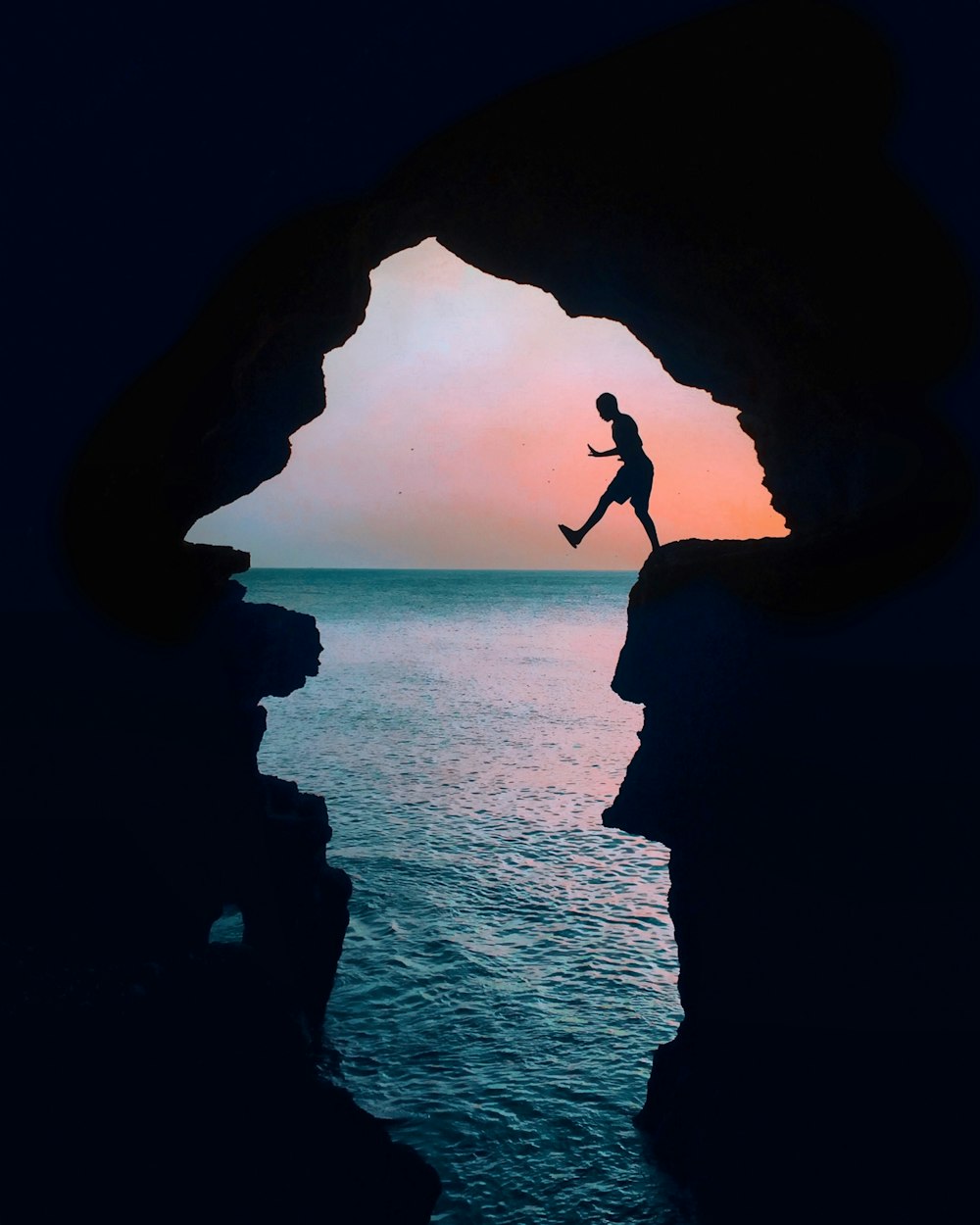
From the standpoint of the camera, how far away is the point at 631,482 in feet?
30.3

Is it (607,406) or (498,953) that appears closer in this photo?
(607,406)

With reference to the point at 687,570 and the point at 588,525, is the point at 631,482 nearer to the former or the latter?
the point at 588,525

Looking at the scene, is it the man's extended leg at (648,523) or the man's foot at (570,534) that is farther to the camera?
the man's extended leg at (648,523)

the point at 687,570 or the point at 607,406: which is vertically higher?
the point at 607,406

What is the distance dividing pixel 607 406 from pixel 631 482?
970 mm

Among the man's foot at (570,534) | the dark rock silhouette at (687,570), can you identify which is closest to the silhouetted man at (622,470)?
the man's foot at (570,534)

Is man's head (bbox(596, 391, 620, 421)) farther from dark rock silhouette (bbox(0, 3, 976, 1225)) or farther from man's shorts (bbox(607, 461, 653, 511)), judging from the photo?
dark rock silhouette (bbox(0, 3, 976, 1225))

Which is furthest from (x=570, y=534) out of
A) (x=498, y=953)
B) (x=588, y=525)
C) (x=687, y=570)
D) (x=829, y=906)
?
(x=498, y=953)

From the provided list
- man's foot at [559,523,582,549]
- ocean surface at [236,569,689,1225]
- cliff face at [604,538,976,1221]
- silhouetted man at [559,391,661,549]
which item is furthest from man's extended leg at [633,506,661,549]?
ocean surface at [236,569,689,1225]

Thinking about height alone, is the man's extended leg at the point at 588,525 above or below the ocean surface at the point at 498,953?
above

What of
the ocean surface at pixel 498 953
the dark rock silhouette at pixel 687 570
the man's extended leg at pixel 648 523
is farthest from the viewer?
the man's extended leg at pixel 648 523

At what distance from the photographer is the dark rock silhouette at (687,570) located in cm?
575

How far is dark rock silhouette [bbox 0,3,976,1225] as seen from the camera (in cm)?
575

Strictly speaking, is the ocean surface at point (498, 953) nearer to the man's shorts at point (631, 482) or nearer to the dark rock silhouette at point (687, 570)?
the dark rock silhouette at point (687, 570)
